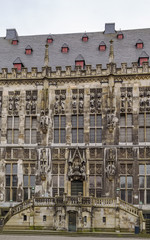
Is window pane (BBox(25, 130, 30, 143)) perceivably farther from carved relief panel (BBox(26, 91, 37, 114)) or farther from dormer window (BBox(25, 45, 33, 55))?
dormer window (BBox(25, 45, 33, 55))

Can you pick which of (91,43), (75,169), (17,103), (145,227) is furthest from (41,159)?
(91,43)

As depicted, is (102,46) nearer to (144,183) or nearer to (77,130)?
(77,130)

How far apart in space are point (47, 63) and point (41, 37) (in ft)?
25.8

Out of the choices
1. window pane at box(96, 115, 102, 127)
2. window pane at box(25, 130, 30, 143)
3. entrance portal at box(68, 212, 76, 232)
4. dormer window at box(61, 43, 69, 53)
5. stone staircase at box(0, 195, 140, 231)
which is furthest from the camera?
dormer window at box(61, 43, 69, 53)

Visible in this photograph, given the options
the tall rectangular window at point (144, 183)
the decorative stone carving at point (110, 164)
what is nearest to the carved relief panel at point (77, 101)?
the decorative stone carving at point (110, 164)

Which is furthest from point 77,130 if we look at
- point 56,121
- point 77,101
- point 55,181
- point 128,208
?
point 128,208

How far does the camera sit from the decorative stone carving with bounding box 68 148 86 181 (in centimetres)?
3475

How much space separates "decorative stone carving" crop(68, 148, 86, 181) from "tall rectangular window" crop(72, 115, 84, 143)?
4.40 ft

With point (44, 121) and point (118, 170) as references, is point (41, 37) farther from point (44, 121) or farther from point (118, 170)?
point (118, 170)

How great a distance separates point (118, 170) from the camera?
34.6 meters

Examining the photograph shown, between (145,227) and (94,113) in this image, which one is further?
(94,113)

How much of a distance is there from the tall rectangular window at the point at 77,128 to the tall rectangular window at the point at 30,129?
347cm

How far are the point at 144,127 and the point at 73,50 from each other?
1129 cm

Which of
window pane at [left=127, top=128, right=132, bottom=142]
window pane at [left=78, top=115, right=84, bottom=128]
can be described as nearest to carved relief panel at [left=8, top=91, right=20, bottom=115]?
window pane at [left=78, top=115, right=84, bottom=128]
